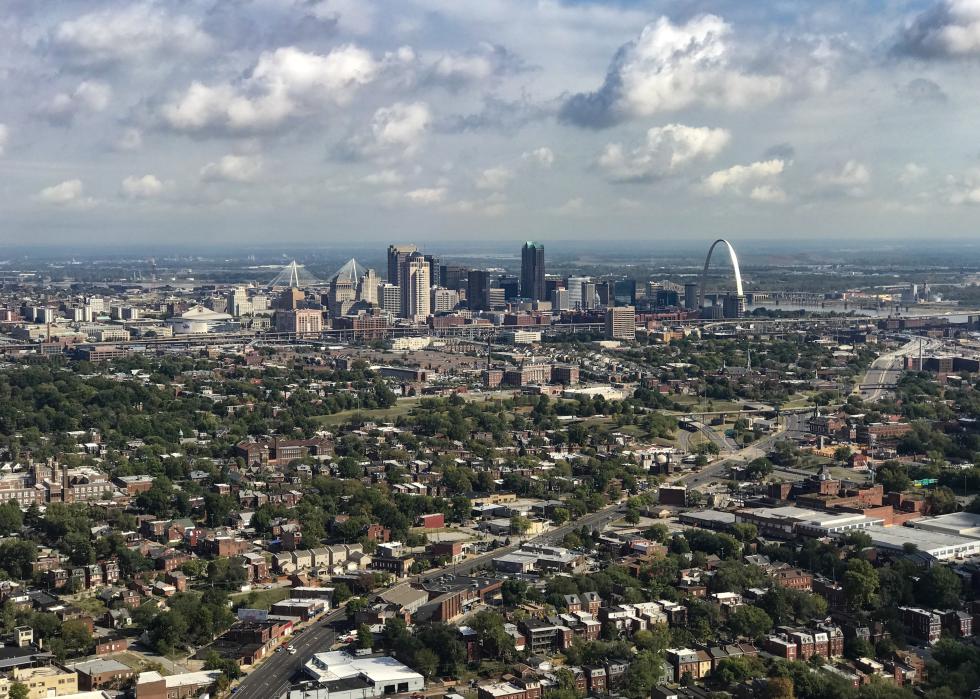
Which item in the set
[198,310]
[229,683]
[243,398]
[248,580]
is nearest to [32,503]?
[248,580]

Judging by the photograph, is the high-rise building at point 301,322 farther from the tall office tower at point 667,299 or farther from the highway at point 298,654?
the highway at point 298,654

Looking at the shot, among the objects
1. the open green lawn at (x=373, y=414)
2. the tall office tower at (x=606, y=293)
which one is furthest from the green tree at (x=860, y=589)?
the tall office tower at (x=606, y=293)

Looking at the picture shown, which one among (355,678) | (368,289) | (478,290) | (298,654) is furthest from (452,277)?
(355,678)

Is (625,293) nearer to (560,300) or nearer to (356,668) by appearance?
(560,300)

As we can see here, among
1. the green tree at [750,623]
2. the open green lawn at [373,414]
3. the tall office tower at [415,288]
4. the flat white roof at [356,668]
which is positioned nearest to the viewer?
the flat white roof at [356,668]

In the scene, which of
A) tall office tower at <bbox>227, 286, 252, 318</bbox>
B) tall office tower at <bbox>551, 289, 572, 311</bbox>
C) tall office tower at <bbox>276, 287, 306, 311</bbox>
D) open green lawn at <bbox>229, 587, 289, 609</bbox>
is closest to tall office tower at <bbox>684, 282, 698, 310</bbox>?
tall office tower at <bbox>551, 289, 572, 311</bbox>

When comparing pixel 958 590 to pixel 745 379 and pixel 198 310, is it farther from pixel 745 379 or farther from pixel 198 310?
pixel 198 310
